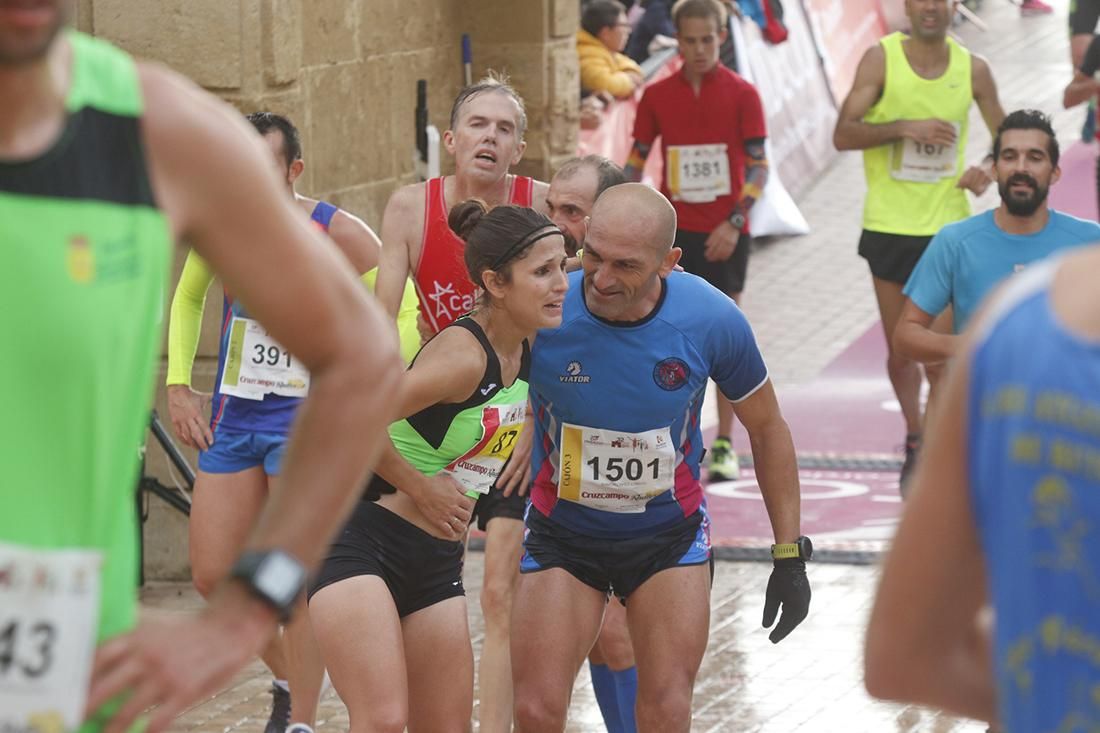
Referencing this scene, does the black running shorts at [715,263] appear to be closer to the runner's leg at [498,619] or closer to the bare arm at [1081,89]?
the bare arm at [1081,89]

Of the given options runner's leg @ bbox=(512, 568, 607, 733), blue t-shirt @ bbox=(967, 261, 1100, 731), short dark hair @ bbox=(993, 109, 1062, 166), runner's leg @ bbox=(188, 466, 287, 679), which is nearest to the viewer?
blue t-shirt @ bbox=(967, 261, 1100, 731)

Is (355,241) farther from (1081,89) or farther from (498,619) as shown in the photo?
(1081,89)

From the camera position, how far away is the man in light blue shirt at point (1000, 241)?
7.31 meters

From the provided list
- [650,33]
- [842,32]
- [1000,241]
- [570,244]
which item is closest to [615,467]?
[570,244]

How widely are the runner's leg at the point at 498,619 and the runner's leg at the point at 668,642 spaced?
698mm

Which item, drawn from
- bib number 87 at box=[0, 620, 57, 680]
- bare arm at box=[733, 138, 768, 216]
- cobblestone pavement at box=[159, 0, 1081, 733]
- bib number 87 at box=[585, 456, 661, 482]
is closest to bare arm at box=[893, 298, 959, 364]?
cobblestone pavement at box=[159, 0, 1081, 733]

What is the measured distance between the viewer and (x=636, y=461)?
5438mm

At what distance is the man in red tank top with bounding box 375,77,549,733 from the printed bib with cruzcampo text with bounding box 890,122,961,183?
324 centimetres

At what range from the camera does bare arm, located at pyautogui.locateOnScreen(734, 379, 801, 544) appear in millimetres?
5477

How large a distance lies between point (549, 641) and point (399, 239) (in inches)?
73.7

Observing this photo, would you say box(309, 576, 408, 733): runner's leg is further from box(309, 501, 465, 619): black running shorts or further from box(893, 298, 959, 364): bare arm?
box(893, 298, 959, 364): bare arm

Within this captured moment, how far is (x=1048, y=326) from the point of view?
1850mm

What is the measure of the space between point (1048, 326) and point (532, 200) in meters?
5.12

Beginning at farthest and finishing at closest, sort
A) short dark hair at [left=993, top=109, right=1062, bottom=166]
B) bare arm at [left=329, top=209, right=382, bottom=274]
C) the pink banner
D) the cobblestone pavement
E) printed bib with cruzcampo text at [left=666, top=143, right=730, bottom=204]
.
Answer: the pink banner < printed bib with cruzcampo text at [left=666, top=143, right=730, bottom=204] < short dark hair at [left=993, top=109, right=1062, bottom=166] < the cobblestone pavement < bare arm at [left=329, top=209, right=382, bottom=274]
